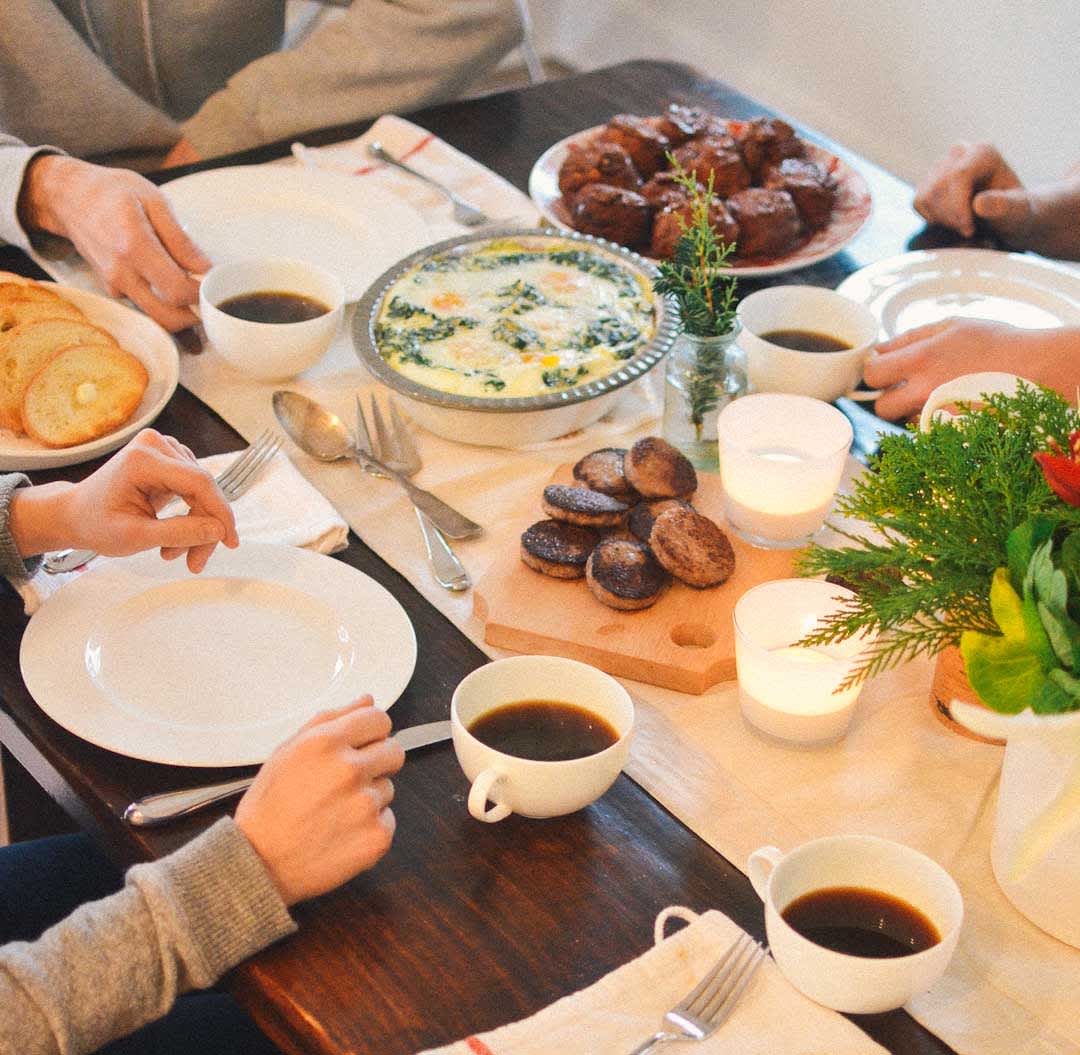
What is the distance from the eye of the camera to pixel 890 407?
1.65m

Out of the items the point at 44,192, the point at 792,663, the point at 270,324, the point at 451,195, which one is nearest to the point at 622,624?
the point at 792,663

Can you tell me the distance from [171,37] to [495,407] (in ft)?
4.91

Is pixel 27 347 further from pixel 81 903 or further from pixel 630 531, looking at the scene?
pixel 630 531

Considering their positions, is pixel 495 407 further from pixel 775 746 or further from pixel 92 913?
pixel 92 913

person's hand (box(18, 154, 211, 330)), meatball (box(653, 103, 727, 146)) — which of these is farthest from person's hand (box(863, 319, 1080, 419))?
person's hand (box(18, 154, 211, 330))

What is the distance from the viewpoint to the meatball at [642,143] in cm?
208

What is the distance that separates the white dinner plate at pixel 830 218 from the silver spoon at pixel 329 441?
525mm

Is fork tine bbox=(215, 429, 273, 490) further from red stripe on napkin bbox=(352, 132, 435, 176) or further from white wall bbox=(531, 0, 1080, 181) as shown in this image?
white wall bbox=(531, 0, 1080, 181)

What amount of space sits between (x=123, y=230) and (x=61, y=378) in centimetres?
33

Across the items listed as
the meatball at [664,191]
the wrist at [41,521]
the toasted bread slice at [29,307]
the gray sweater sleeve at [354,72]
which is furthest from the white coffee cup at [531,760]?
the gray sweater sleeve at [354,72]

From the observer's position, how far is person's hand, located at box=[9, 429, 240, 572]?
1290 millimetres

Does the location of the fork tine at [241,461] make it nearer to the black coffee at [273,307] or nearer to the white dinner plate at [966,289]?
the black coffee at [273,307]

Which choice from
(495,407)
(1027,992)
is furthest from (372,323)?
(1027,992)

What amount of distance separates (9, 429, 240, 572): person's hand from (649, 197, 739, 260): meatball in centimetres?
86
